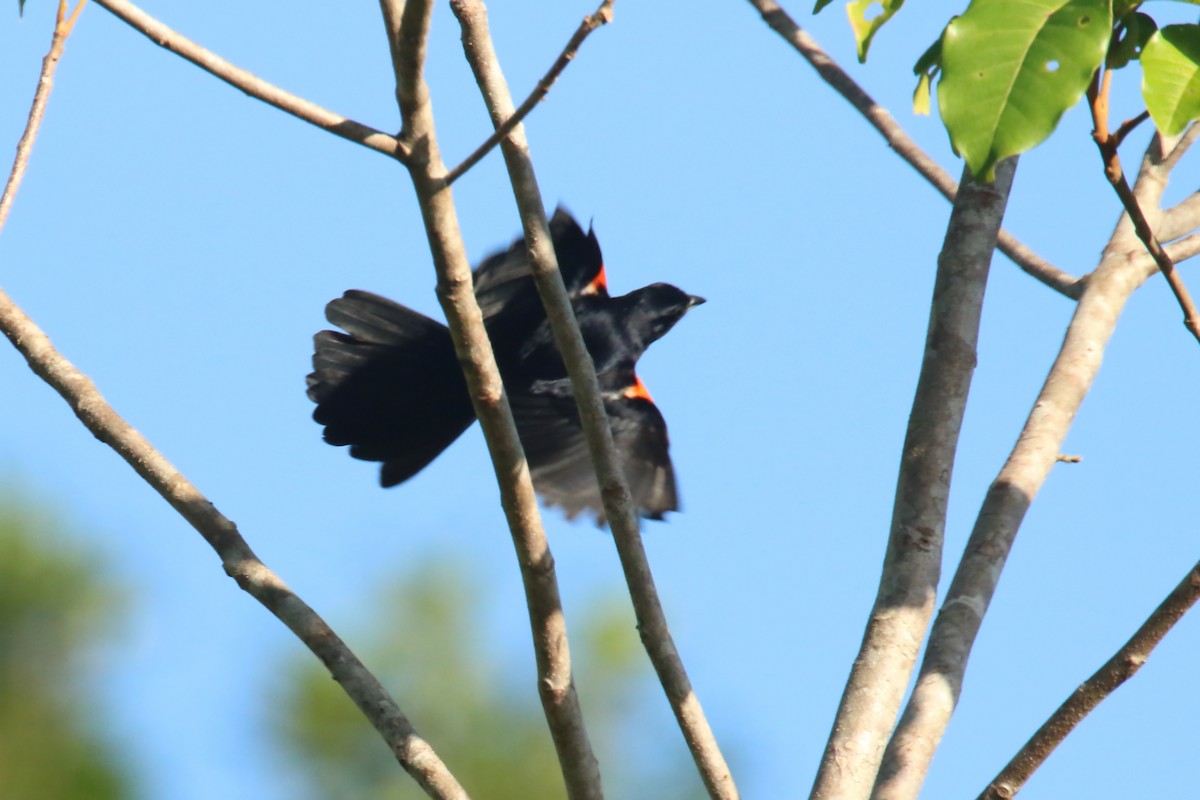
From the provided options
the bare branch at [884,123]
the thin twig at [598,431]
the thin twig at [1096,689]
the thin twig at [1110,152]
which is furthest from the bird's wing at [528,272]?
the thin twig at [1096,689]

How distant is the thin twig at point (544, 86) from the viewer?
1698mm

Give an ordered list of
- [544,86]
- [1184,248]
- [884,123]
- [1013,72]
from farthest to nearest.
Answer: [884,123], [1184,248], [544,86], [1013,72]

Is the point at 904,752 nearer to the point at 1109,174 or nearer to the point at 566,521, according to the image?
the point at 1109,174

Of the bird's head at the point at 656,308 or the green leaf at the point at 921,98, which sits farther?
the bird's head at the point at 656,308

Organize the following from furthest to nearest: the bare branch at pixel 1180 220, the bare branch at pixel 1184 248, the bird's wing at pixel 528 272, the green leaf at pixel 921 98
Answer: the bird's wing at pixel 528 272
the bare branch at pixel 1180 220
the bare branch at pixel 1184 248
the green leaf at pixel 921 98

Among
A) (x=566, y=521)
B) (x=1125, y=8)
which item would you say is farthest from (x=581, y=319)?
(x=1125, y=8)

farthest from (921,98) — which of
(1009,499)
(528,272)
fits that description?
(528,272)

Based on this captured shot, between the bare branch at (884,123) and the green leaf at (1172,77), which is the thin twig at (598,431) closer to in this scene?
the green leaf at (1172,77)

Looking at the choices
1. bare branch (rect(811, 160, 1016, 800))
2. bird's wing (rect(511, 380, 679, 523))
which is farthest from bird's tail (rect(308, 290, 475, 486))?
bare branch (rect(811, 160, 1016, 800))

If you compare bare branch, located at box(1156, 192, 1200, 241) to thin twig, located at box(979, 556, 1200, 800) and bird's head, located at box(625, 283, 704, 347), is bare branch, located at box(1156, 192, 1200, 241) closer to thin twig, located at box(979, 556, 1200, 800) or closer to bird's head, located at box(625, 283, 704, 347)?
thin twig, located at box(979, 556, 1200, 800)

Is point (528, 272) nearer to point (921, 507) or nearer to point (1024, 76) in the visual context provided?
point (921, 507)

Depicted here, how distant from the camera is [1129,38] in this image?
5.95 ft

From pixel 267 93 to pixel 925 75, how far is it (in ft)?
4.23

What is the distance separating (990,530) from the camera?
2.51 metres
